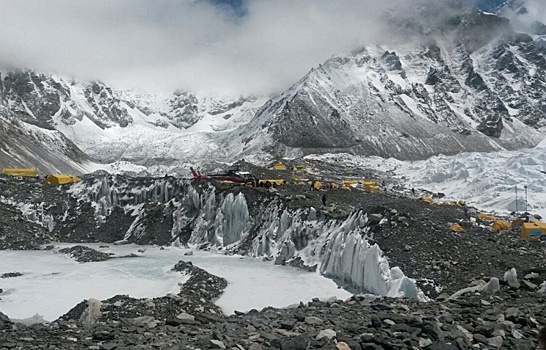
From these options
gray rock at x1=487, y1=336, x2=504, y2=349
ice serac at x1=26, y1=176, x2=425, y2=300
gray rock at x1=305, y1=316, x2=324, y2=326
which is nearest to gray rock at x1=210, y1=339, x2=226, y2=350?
gray rock at x1=305, y1=316, x2=324, y2=326

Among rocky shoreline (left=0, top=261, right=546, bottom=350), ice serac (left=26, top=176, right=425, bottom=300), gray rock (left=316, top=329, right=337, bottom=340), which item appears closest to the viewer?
rocky shoreline (left=0, top=261, right=546, bottom=350)

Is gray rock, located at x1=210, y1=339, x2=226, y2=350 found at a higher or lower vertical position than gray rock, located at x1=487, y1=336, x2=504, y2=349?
lower

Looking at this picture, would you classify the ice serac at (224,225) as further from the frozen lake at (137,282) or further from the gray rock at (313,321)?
the gray rock at (313,321)

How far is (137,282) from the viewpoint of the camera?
26.6 m

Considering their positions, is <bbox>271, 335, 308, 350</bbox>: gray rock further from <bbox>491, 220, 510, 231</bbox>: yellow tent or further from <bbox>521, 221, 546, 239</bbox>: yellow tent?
<bbox>491, 220, 510, 231</bbox>: yellow tent

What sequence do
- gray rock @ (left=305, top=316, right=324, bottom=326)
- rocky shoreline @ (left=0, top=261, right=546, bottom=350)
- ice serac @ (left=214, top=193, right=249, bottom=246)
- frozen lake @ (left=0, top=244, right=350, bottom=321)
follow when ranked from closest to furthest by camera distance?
rocky shoreline @ (left=0, top=261, right=546, bottom=350) → gray rock @ (left=305, top=316, right=324, bottom=326) → frozen lake @ (left=0, top=244, right=350, bottom=321) → ice serac @ (left=214, top=193, right=249, bottom=246)

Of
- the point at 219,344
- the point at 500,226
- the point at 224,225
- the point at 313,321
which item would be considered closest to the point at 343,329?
the point at 313,321

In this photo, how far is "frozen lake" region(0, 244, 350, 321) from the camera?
22141 millimetres

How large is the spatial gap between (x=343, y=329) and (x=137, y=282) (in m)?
19.1

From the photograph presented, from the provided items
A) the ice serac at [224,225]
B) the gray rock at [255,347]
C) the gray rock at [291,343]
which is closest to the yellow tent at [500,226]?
the ice serac at [224,225]

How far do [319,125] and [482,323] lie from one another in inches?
6491

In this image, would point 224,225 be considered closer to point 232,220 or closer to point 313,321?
point 232,220

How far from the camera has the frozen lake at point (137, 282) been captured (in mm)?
22141

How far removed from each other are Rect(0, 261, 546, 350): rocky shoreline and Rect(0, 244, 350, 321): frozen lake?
30.2 ft
